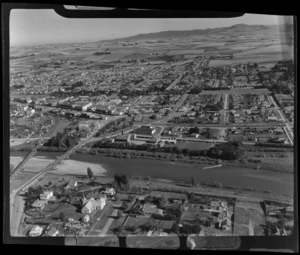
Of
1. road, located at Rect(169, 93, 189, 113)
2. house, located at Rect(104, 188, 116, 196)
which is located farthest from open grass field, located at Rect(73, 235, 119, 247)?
road, located at Rect(169, 93, 189, 113)

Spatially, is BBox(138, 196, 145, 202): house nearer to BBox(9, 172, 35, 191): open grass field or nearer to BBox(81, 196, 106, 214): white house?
BBox(81, 196, 106, 214): white house

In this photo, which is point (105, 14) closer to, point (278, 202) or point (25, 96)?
point (25, 96)

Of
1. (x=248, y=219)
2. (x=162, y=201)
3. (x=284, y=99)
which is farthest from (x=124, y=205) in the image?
(x=284, y=99)

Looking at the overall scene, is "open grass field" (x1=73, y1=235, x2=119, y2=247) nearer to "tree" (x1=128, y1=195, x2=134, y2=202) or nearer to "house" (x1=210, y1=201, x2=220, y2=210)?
"tree" (x1=128, y1=195, x2=134, y2=202)

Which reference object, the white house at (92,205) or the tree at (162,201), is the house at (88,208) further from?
the tree at (162,201)

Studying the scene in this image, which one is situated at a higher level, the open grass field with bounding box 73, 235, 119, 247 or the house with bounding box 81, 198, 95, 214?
the house with bounding box 81, 198, 95, 214

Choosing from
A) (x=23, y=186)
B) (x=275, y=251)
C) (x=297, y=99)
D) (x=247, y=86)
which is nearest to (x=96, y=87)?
(x=23, y=186)

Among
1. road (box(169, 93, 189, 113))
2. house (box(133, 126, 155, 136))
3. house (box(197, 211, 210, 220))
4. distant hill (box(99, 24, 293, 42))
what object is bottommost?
house (box(197, 211, 210, 220))

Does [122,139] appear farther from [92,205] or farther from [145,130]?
[92,205]
